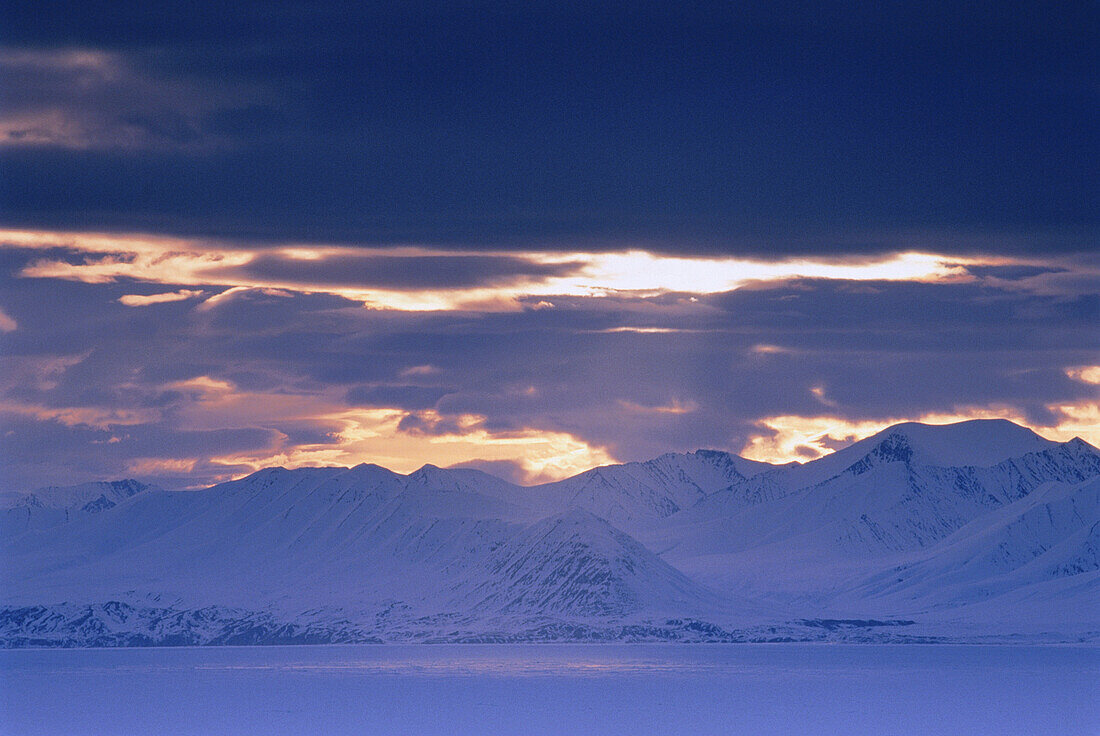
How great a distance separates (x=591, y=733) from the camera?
19862cm

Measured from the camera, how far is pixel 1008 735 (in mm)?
199875

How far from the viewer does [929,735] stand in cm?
19900

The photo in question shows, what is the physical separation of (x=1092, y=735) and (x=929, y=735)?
61.2 ft

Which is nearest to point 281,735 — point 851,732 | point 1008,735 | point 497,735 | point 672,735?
point 497,735

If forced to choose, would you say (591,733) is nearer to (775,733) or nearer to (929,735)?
(775,733)

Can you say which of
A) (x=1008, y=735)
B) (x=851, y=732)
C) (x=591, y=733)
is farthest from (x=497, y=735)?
(x=1008, y=735)

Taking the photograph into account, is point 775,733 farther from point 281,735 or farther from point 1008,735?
point 281,735

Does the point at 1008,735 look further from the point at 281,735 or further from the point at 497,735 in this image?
the point at 281,735

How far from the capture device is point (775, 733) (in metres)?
198

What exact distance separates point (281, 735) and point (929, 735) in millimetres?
74925

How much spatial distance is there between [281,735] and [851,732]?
66.0 m

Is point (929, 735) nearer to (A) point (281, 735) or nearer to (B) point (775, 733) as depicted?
(B) point (775, 733)

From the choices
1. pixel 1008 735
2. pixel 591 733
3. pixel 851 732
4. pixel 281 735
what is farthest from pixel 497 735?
pixel 1008 735

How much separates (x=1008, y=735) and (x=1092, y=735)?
9412 millimetres
